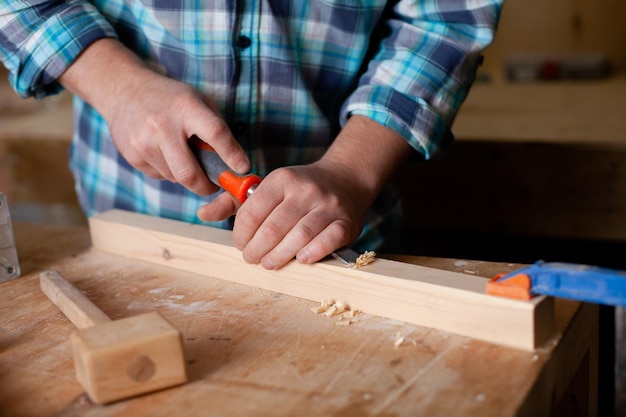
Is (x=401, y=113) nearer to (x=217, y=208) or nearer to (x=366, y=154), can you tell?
(x=366, y=154)

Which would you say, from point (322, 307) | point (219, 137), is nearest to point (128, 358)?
point (322, 307)

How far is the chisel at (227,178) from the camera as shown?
101cm

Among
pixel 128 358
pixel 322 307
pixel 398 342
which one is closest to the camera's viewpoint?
pixel 128 358

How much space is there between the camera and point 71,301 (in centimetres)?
95

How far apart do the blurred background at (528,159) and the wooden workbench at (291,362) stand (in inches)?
25.9

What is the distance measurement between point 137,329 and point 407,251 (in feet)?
5.02

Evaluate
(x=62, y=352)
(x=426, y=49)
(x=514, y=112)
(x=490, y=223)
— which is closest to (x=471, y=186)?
(x=490, y=223)

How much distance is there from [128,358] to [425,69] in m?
0.74

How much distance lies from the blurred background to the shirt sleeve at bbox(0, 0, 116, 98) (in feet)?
2.64

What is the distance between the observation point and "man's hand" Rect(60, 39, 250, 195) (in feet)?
3.49

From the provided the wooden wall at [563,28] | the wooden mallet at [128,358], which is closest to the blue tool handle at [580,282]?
the wooden mallet at [128,358]

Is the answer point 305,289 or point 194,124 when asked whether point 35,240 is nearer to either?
point 194,124

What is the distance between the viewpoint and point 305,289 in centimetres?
100

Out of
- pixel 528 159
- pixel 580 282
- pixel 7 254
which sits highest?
pixel 580 282
